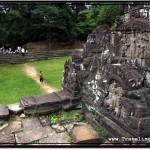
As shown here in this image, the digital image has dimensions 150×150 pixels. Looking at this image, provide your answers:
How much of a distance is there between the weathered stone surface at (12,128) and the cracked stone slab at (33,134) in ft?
1.07

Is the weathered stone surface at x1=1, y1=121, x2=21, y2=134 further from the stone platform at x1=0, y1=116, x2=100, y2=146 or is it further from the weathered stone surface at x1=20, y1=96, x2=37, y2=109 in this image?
the weathered stone surface at x1=20, y1=96, x2=37, y2=109

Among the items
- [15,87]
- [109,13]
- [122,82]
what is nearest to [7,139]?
[122,82]

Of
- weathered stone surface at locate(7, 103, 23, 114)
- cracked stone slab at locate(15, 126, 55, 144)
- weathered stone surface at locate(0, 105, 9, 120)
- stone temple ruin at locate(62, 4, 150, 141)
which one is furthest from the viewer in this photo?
weathered stone surface at locate(7, 103, 23, 114)

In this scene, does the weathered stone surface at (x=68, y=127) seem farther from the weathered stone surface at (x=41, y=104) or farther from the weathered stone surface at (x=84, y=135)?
the weathered stone surface at (x=41, y=104)

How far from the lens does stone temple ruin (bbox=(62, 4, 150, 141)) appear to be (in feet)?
17.4

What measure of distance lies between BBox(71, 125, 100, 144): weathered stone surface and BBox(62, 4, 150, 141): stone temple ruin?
1.08 feet

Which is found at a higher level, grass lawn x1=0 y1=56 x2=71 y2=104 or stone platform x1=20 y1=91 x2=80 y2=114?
stone platform x1=20 y1=91 x2=80 y2=114

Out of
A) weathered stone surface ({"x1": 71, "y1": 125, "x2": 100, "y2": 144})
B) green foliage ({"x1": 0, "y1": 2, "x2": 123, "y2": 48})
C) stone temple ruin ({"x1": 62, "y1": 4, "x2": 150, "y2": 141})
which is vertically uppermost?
green foliage ({"x1": 0, "y1": 2, "x2": 123, "y2": 48})

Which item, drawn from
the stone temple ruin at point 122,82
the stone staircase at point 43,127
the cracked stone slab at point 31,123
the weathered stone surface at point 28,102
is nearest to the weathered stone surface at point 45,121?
the stone staircase at point 43,127

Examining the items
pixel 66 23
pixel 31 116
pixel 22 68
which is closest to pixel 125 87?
pixel 31 116

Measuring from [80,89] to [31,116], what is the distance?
1.82 m

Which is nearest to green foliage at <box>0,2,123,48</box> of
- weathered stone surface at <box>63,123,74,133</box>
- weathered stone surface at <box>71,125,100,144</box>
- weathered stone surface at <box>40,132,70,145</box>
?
weathered stone surface at <box>63,123,74,133</box>

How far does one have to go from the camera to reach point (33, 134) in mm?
6484

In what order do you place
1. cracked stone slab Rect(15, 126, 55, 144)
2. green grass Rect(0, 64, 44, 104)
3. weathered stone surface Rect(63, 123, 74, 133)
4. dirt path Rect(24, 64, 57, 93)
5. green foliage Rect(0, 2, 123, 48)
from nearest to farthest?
cracked stone slab Rect(15, 126, 55, 144), weathered stone surface Rect(63, 123, 74, 133), green grass Rect(0, 64, 44, 104), dirt path Rect(24, 64, 57, 93), green foliage Rect(0, 2, 123, 48)
